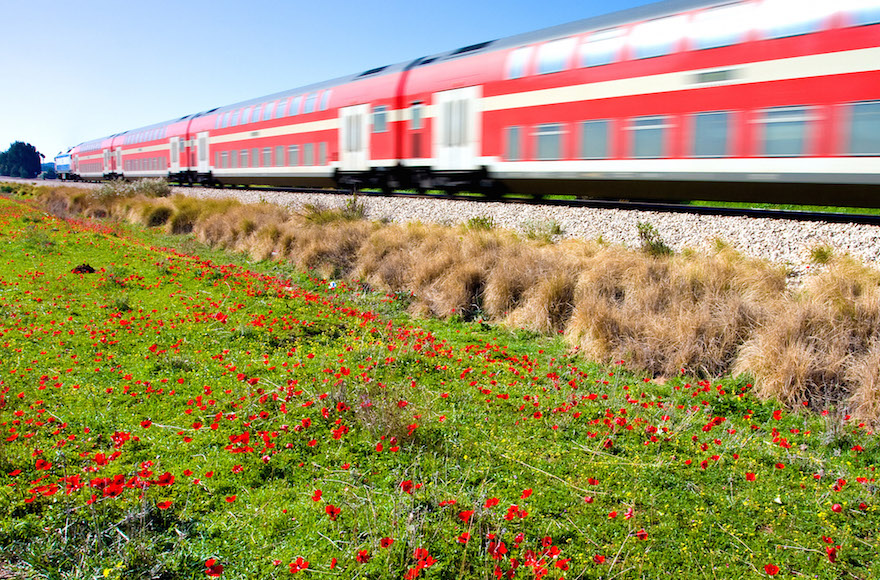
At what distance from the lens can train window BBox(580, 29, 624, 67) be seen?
10.6 meters

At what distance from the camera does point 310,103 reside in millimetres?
19766

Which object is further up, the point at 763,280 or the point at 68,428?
the point at 763,280

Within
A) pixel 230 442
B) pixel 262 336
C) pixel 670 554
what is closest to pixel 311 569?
pixel 230 442

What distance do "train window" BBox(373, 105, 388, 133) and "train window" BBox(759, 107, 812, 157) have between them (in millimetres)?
10048

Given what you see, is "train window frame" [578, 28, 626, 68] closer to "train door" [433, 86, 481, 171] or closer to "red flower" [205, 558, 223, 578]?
"train door" [433, 86, 481, 171]

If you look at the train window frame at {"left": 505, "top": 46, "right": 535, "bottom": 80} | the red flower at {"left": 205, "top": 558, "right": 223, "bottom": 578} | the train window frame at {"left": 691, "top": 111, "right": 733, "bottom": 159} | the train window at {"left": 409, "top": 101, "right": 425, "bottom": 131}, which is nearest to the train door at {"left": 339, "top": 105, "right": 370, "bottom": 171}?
the train window at {"left": 409, "top": 101, "right": 425, "bottom": 131}

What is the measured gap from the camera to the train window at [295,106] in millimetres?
20453

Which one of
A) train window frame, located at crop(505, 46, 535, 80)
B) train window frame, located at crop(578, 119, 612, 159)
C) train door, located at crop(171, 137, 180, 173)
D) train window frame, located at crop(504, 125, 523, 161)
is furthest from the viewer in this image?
train door, located at crop(171, 137, 180, 173)

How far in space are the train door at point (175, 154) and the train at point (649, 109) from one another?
1632cm

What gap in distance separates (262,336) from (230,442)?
2793 mm

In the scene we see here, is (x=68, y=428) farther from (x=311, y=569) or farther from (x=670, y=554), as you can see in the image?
(x=670, y=554)

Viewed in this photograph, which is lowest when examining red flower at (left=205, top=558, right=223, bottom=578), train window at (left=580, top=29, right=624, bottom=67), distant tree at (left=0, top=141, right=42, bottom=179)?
red flower at (left=205, top=558, right=223, bottom=578)

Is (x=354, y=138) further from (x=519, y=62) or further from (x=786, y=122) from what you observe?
(x=786, y=122)

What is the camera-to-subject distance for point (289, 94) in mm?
21438
